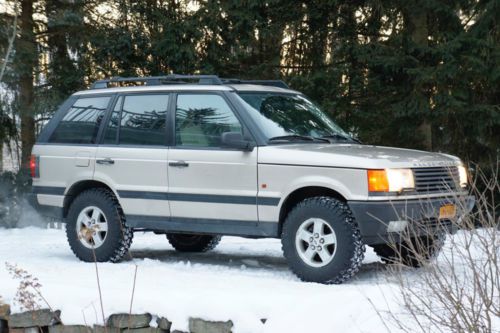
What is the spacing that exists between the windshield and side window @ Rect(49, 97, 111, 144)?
1.90 meters

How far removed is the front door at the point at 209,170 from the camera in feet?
26.5

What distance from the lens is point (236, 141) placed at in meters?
7.93

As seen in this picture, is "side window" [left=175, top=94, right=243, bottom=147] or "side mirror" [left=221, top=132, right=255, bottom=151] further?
"side window" [left=175, top=94, right=243, bottom=147]

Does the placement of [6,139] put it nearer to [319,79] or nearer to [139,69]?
[139,69]

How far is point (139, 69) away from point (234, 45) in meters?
2.07

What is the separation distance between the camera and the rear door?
873 centimetres

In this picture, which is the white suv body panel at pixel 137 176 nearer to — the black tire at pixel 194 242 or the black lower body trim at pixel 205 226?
the black lower body trim at pixel 205 226

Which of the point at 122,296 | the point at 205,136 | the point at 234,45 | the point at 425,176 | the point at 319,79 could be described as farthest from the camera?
the point at 234,45

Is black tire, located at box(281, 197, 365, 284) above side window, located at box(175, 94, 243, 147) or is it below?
below

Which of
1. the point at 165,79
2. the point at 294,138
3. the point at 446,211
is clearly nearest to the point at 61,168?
the point at 165,79

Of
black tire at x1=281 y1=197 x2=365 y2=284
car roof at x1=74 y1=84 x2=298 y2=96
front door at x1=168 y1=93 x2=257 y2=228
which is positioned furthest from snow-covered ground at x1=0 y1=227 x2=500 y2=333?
car roof at x1=74 y1=84 x2=298 y2=96

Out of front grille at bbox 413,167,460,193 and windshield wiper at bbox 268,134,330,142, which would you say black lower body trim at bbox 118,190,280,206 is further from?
front grille at bbox 413,167,460,193

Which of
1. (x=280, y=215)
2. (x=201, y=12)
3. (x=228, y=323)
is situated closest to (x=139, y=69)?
(x=201, y=12)

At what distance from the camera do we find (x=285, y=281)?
775cm
